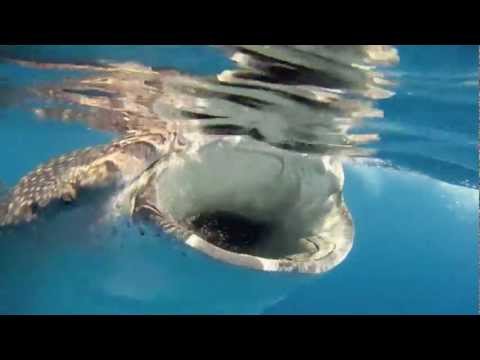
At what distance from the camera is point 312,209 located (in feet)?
15.5

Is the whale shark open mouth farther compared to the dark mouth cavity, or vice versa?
the dark mouth cavity

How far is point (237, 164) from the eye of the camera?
17.0 feet

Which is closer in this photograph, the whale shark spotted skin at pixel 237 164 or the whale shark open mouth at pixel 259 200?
the whale shark spotted skin at pixel 237 164

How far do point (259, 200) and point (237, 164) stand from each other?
1.36 feet

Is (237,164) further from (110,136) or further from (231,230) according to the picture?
(110,136)

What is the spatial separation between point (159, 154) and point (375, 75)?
3.38 meters

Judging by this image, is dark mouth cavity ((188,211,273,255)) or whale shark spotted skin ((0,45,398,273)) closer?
whale shark spotted skin ((0,45,398,273))

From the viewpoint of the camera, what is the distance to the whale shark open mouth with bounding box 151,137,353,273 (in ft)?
14.5

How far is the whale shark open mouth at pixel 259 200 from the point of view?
4426 millimetres

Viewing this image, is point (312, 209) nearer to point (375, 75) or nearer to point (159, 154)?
point (159, 154)

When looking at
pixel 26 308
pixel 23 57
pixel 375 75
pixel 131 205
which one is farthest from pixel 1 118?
pixel 131 205

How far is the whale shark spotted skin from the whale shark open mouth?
0.04 feet

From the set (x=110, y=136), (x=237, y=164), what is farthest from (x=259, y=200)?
(x=110, y=136)

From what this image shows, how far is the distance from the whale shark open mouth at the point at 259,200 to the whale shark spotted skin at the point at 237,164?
1 cm
